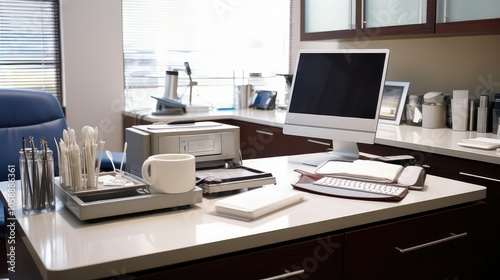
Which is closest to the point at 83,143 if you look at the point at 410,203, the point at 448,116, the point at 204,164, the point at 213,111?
the point at 204,164

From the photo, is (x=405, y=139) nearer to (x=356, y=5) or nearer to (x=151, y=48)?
(x=356, y=5)

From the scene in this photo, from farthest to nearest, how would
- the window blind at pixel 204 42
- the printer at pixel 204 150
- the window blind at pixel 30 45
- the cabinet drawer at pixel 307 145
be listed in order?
the window blind at pixel 204 42 → the window blind at pixel 30 45 → the cabinet drawer at pixel 307 145 → the printer at pixel 204 150

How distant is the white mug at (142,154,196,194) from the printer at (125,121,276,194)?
6.6 inches

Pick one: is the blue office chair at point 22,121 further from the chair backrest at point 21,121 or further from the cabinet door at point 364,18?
the cabinet door at point 364,18

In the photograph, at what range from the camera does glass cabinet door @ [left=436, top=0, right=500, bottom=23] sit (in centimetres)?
265

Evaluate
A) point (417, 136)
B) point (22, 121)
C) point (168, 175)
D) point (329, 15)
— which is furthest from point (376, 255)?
point (329, 15)

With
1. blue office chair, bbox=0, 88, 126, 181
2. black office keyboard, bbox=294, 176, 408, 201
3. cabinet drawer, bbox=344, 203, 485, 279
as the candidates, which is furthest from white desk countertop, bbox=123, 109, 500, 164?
blue office chair, bbox=0, 88, 126, 181

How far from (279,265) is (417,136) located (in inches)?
70.4

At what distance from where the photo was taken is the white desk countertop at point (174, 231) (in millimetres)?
1112

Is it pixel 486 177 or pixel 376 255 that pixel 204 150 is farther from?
pixel 486 177

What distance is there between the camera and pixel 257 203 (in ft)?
4.73

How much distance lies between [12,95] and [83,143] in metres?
1.44

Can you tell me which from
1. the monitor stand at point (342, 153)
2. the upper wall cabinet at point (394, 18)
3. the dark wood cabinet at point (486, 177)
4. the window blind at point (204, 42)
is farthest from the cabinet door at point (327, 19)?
the monitor stand at point (342, 153)

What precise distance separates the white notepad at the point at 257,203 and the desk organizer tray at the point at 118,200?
11 centimetres
